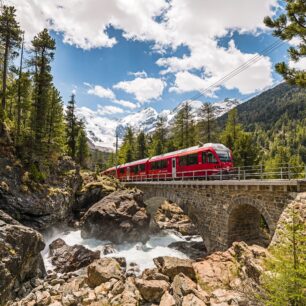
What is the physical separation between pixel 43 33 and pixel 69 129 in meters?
20.4

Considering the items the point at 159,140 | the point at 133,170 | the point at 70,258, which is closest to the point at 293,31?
the point at 70,258

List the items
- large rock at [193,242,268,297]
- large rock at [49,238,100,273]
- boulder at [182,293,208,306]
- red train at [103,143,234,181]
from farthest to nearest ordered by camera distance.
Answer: red train at [103,143,234,181] < large rock at [49,238,100,273] < large rock at [193,242,268,297] < boulder at [182,293,208,306]

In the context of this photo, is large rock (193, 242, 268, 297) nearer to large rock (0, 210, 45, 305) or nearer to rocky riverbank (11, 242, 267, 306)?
rocky riverbank (11, 242, 267, 306)

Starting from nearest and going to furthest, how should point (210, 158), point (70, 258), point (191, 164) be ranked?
point (70, 258)
point (210, 158)
point (191, 164)

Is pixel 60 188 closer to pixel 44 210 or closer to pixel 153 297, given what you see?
pixel 44 210

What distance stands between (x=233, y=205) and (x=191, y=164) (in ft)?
28.4

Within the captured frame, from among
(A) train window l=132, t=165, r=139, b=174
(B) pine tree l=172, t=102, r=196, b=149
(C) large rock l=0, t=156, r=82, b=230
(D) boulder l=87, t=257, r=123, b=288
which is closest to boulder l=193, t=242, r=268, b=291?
(D) boulder l=87, t=257, r=123, b=288

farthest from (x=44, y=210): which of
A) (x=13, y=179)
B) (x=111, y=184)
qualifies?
(x=111, y=184)

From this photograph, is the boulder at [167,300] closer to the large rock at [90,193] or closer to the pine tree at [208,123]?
the large rock at [90,193]

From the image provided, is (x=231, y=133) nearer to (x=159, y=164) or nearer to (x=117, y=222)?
(x=159, y=164)

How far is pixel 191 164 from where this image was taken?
2516 cm

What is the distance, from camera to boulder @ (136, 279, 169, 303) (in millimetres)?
10711

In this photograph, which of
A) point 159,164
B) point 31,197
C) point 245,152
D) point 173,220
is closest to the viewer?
point 31,197

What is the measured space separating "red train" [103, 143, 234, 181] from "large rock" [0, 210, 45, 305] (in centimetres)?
1370
